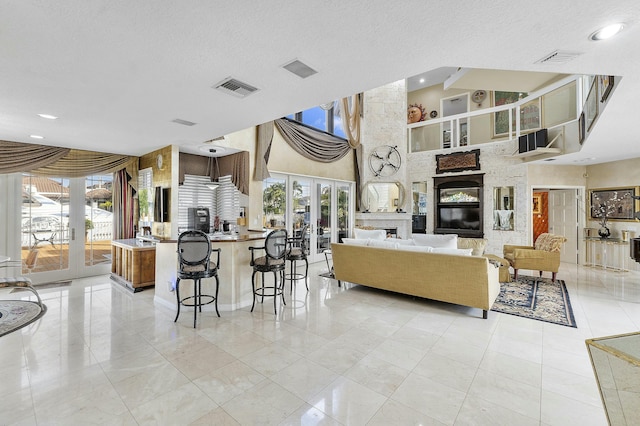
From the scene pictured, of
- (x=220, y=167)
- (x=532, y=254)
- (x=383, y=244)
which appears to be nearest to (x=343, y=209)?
(x=220, y=167)

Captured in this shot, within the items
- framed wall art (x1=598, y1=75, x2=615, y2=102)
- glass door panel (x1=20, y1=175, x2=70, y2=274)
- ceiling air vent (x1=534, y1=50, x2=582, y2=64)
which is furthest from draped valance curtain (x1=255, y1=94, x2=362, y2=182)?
framed wall art (x1=598, y1=75, x2=615, y2=102)

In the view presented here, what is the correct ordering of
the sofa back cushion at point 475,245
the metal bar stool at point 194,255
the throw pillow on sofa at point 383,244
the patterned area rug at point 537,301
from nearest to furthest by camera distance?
the metal bar stool at point 194,255
the patterned area rug at point 537,301
the throw pillow on sofa at point 383,244
the sofa back cushion at point 475,245

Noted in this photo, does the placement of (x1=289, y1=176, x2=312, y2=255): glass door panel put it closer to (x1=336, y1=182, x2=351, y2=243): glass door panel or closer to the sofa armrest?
(x1=336, y1=182, x2=351, y2=243): glass door panel

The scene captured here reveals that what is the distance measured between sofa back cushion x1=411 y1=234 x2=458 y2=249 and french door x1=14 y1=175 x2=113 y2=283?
626cm

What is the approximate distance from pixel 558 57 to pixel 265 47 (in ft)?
7.27

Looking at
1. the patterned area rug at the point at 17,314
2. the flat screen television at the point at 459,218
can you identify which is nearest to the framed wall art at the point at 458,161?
the flat screen television at the point at 459,218

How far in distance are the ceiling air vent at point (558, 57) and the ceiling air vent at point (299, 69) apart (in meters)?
1.78

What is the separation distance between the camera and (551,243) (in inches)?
213

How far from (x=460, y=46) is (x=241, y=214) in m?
4.86

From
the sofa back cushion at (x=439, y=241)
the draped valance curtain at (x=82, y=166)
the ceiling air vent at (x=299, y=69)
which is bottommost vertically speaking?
the sofa back cushion at (x=439, y=241)

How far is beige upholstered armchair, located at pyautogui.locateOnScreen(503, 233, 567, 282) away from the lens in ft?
17.4

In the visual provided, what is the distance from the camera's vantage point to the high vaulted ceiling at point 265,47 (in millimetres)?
1648

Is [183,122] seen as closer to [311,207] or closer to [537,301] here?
[311,207]

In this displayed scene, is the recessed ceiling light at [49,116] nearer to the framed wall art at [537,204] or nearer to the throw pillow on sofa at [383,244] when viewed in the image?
the throw pillow on sofa at [383,244]
